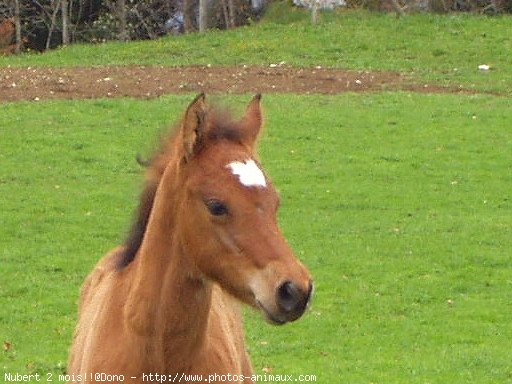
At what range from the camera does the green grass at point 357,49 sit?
24.9 meters

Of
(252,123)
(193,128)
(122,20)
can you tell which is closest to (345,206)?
(252,123)

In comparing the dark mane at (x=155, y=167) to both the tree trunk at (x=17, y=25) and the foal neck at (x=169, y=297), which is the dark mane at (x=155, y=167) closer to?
the foal neck at (x=169, y=297)

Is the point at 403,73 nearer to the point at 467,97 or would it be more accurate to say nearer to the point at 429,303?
the point at 467,97

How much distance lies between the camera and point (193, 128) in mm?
4613

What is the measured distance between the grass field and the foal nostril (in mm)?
632

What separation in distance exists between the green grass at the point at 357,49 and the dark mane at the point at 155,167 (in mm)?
18319

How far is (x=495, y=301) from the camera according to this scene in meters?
11.1

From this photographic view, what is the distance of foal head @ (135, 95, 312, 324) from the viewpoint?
422 centimetres

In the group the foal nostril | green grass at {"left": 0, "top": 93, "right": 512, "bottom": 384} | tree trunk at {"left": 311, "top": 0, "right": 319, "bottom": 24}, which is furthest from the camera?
tree trunk at {"left": 311, "top": 0, "right": 319, "bottom": 24}

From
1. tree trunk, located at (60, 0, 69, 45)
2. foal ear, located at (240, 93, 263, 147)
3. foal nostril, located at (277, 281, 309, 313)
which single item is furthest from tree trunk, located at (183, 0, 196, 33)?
foal nostril, located at (277, 281, 309, 313)

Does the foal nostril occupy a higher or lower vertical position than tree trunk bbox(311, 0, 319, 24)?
higher

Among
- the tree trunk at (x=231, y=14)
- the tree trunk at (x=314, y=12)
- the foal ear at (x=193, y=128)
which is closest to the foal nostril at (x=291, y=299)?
the foal ear at (x=193, y=128)

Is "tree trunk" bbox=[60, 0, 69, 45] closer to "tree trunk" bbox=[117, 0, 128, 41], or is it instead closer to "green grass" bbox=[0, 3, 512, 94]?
"tree trunk" bbox=[117, 0, 128, 41]

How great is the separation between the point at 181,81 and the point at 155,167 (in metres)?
17.9
